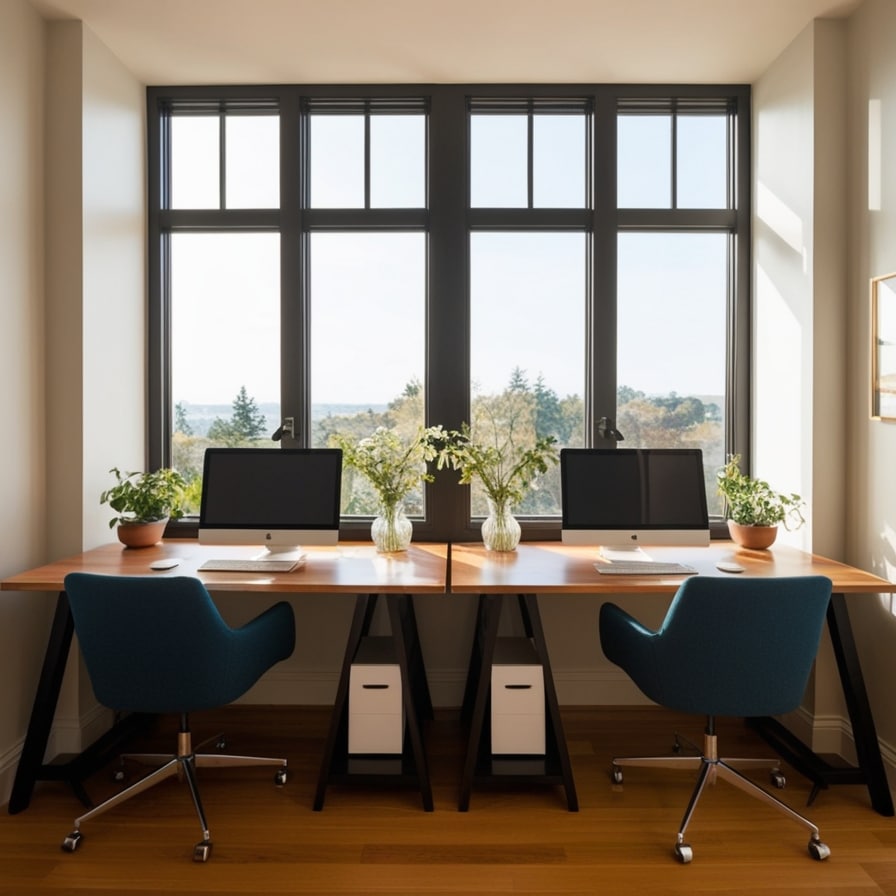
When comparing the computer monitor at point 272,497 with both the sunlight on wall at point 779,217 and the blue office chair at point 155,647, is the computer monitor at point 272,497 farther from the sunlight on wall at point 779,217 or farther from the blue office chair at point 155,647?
the sunlight on wall at point 779,217

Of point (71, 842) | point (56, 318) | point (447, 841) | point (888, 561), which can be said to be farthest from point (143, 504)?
point (888, 561)

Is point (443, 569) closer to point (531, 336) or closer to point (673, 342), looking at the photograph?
point (531, 336)

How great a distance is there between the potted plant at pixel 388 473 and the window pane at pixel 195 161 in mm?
1432

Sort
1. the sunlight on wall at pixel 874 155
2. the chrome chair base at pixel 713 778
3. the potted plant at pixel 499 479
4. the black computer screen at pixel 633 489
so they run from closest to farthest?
the chrome chair base at pixel 713 778 → the sunlight on wall at pixel 874 155 → the black computer screen at pixel 633 489 → the potted plant at pixel 499 479

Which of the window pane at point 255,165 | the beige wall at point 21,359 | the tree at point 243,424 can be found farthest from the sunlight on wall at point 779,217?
the beige wall at point 21,359

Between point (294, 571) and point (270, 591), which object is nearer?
point (270, 591)

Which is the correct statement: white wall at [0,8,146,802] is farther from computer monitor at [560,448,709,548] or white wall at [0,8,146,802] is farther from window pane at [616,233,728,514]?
window pane at [616,233,728,514]

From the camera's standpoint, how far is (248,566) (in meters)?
2.52

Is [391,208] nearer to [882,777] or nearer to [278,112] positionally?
[278,112]

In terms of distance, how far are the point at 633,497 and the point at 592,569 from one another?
41 cm

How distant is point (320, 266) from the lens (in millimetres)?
3297

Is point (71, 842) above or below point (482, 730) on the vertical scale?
below

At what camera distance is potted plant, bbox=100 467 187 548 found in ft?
9.28

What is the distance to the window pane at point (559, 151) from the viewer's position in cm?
329
